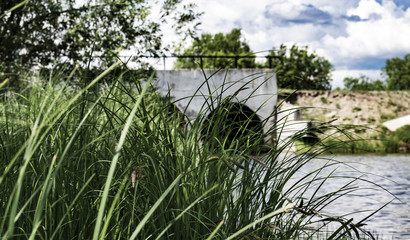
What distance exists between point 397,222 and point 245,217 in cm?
424

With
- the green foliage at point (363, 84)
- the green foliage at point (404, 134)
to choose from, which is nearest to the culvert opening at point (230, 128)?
the green foliage at point (404, 134)

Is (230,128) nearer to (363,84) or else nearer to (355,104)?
(355,104)

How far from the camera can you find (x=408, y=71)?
56438 mm

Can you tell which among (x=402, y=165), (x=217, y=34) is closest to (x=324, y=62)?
(x=217, y=34)

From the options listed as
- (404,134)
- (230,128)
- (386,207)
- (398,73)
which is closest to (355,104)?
(404,134)

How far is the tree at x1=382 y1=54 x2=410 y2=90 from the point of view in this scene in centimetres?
5531

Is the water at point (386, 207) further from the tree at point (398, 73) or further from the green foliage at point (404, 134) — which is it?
the tree at point (398, 73)

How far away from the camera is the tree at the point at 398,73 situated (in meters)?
55.3

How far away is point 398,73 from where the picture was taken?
57688mm

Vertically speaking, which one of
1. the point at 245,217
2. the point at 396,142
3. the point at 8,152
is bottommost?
the point at 396,142

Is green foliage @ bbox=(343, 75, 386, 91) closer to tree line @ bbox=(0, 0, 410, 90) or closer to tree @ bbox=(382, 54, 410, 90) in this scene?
tree @ bbox=(382, 54, 410, 90)

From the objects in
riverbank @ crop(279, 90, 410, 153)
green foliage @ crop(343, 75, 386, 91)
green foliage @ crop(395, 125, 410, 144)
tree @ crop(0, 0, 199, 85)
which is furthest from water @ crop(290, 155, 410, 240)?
green foliage @ crop(343, 75, 386, 91)

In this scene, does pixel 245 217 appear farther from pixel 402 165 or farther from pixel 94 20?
pixel 402 165

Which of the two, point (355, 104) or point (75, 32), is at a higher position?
point (75, 32)
